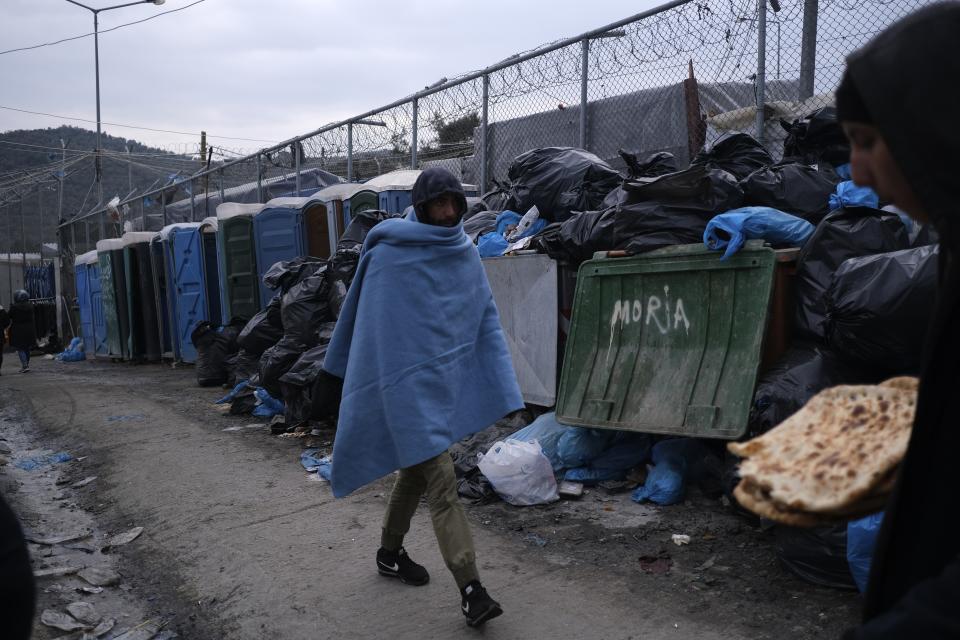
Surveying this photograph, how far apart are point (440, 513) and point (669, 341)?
6.38ft

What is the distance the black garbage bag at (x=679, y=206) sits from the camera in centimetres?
492

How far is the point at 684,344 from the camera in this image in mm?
4652

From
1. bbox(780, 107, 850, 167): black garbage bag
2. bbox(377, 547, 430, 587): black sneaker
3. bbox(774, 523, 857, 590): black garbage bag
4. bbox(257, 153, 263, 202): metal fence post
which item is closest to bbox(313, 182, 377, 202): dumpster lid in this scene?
bbox(257, 153, 263, 202): metal fence post

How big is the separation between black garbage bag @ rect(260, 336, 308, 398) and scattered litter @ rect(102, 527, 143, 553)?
2848 mm

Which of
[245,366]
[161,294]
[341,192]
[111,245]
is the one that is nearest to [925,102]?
[245,366]

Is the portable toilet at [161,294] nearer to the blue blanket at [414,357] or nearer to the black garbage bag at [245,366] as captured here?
the black garbage bag at [245,366]

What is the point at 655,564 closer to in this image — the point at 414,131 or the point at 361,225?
the point at 361,225

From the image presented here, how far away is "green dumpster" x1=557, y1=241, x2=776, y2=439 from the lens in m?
4.31

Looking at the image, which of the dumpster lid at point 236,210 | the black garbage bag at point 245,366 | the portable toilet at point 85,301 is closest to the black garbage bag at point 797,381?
the black garbage bag at point 245,366

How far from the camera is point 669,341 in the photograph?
15.6 ft

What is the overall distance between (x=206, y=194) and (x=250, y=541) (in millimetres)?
12879

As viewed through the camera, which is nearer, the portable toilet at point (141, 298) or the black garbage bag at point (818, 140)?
the black garbage bag at point (818, 140)

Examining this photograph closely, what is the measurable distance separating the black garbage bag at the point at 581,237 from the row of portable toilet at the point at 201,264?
405 centimetres

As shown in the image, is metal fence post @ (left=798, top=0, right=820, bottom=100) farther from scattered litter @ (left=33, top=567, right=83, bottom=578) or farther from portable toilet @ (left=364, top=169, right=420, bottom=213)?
scattered litter @ (left=33, top=567, right=83, bottom=578)
